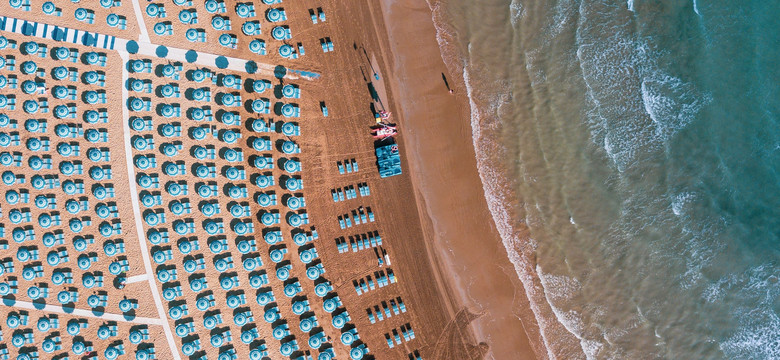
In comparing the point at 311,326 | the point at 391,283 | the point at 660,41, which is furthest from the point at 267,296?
the point at 660,41

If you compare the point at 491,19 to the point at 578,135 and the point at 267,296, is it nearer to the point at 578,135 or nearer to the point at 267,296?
the point at 578,135

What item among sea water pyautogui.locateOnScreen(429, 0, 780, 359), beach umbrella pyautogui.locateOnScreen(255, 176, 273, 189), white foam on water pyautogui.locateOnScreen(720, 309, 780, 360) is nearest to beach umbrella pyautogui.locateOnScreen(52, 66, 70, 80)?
beach umbrella pyautogui.locateOnScreen(255, 176, 273, 189)

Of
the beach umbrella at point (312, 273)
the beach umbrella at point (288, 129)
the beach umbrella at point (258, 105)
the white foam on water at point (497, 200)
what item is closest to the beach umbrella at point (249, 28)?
the beach umbrella at point (258, 105)

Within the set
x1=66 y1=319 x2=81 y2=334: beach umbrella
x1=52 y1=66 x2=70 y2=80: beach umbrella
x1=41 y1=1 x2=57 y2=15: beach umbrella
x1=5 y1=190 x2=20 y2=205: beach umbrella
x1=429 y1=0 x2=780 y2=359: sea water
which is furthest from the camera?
x1=429 y1=0 x2=780 y2=359: sea water

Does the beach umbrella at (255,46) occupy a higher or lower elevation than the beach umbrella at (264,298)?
higher

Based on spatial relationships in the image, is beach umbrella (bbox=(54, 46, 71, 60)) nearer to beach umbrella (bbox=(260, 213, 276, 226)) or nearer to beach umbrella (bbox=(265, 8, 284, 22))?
beach umbrella (bbox=(265, 8, 284, 22))

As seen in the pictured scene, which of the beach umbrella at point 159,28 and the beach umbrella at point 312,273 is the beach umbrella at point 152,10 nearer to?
the beach umbrella at point 159,28
